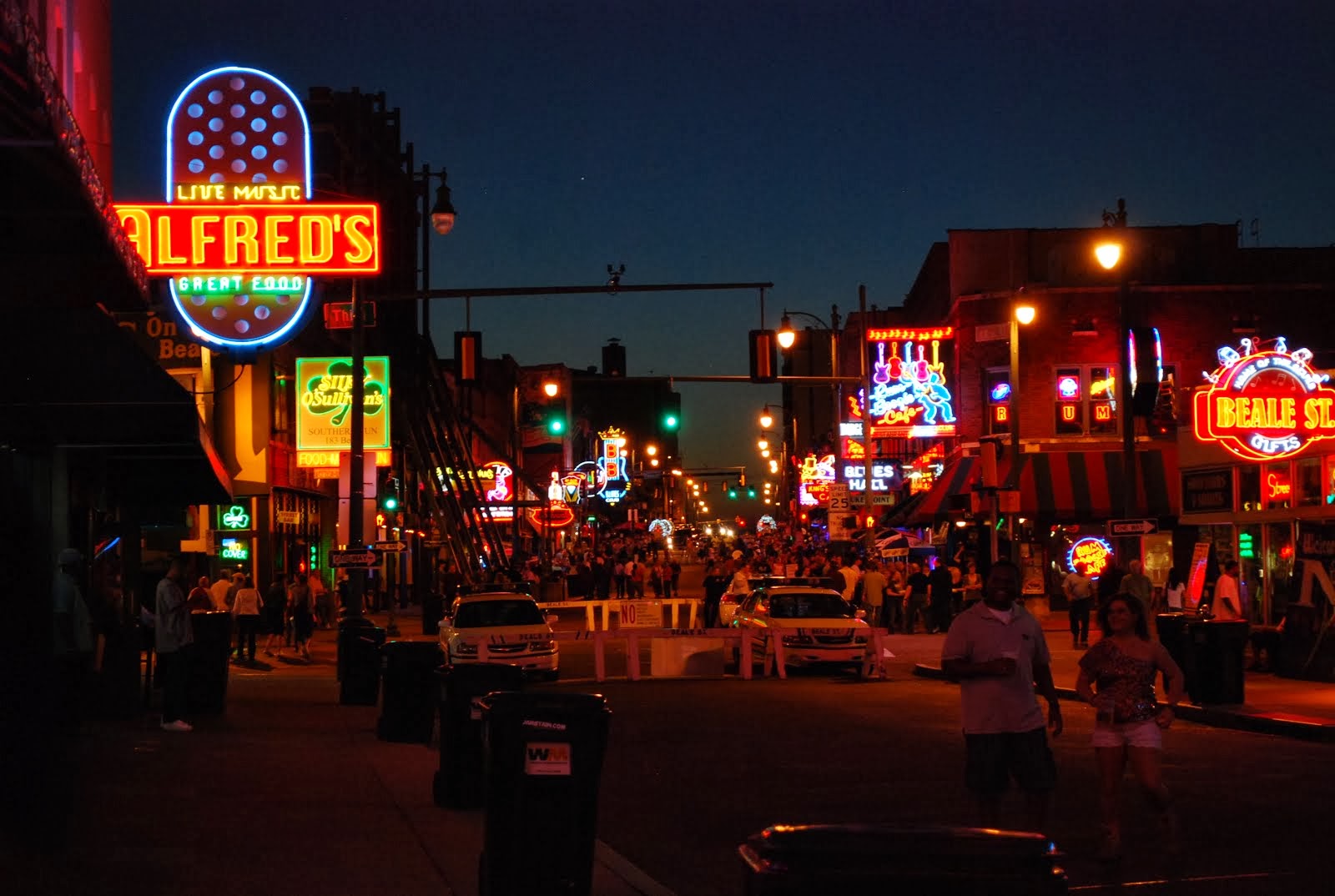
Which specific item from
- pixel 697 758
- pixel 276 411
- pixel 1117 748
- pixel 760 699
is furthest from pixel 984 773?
pixel 276 411

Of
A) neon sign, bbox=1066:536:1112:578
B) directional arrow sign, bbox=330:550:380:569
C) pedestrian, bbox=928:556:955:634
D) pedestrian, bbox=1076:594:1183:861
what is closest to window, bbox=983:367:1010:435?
neon sign, bbox=1066:536:1112:578

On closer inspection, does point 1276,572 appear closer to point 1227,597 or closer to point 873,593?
point 1227,597

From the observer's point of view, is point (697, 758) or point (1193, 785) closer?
point (1193, 785)

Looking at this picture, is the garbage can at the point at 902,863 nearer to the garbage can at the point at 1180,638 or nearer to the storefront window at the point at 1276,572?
the garbage can at the point at 1180,638

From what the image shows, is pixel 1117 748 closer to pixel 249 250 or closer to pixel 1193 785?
pixel 1193 785

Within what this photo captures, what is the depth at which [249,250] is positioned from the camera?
72.6 feet

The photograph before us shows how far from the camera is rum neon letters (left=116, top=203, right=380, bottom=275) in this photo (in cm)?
2184

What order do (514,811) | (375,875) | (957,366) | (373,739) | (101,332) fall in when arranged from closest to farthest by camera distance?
1. (514,811)
2. (375,875)
3. (101,332)
4. (373,739)
5. (957,366)

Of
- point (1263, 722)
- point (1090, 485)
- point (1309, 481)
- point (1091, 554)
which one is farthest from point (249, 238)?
point (1090, 485)

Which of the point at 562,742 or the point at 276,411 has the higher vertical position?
the point at 276,411

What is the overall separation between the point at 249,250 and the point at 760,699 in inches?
375

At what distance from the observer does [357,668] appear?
2169 cm

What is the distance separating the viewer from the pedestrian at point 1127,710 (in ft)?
33.6

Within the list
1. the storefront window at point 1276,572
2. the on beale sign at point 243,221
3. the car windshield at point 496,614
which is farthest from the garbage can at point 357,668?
the storefront window at point 1276,572
